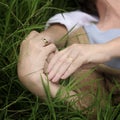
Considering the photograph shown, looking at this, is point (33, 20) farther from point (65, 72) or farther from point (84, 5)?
point (65, 72)

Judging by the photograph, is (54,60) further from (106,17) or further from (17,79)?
(106,17)

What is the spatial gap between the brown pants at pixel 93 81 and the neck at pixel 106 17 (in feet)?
0.28

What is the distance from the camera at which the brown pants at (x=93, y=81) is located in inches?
59.4

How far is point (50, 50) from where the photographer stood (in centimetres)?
152

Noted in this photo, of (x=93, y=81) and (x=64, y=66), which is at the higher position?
(x=64, y=66)

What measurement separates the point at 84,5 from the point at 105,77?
36 centimetres

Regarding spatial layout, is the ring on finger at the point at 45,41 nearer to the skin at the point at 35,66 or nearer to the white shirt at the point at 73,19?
the skin at the point at 35,66

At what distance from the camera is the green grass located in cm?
147

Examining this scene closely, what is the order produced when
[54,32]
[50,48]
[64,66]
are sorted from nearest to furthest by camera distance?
[64,66]
[50,48]
[54,32]

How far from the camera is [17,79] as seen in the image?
1.60 m

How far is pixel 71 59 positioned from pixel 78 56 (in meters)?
0.03

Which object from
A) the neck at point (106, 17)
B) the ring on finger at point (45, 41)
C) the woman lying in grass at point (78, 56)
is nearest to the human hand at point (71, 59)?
the woman lying in grass at point (78, 56)

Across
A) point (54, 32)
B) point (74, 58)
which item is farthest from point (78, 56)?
point (54, 32)

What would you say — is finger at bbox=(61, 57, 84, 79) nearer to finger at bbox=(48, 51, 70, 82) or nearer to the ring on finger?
finger at bbox=(48, 51, 70, 82)
